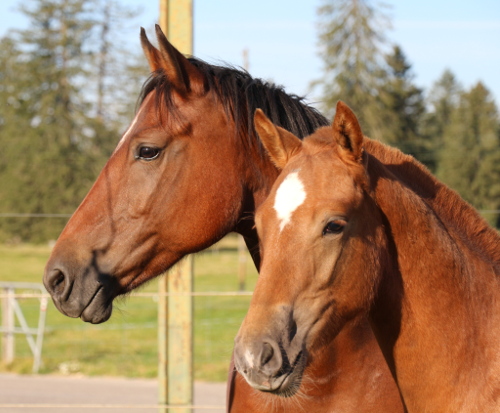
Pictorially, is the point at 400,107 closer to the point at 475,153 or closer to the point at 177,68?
the point at 475,153

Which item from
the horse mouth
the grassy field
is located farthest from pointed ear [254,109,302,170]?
the grassy field

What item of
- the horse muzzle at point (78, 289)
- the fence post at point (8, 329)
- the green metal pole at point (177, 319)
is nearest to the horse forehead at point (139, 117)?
the horse muzzle at point (78, 289)

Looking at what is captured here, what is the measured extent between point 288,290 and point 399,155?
2.66 ft

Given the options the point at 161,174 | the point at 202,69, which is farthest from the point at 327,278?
the point at 202,69

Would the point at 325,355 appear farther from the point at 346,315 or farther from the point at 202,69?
the point at 202,69

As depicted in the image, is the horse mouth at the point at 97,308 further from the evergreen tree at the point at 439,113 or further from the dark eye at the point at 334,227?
the evergreen tree at the point at 439,113

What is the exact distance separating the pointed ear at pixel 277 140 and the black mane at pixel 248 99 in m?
0.31

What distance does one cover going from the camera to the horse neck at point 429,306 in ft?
6.67

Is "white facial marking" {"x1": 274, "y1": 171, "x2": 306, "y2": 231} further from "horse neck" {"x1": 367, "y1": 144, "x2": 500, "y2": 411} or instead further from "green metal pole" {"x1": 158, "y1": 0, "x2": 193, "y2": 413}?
"green metal pole" {"x1": 158, "y1": 0, "x2": 193, "y2": 413}

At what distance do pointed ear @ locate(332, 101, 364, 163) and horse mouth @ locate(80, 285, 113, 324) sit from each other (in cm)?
109

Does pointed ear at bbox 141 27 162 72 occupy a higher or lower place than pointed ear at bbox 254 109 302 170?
higher

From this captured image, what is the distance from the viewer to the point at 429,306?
6.86ft

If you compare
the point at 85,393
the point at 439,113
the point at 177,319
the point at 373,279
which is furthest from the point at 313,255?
the point at 439,113

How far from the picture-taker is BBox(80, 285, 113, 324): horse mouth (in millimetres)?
2430
